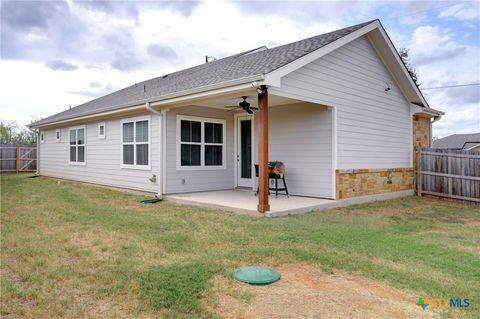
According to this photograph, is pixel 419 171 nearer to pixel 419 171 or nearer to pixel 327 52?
pixel 419 171

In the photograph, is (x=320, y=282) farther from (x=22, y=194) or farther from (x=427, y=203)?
(x=22, y=194)

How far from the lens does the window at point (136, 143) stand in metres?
9.17

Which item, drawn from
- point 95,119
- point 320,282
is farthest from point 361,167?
point 95,119

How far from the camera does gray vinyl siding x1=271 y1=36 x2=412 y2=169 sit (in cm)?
745

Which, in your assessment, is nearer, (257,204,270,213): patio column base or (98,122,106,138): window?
(257,204,270,213): patio column base

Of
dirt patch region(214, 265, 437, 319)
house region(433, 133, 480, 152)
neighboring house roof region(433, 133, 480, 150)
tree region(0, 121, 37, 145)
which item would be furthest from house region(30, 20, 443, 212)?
neighboring house roof region(433, 133, 480, 150)

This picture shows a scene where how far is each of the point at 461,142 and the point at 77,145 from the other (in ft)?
100

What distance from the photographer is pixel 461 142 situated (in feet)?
96.7

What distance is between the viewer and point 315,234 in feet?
16.2

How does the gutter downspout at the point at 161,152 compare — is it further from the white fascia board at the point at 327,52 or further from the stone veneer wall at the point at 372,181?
the stone veneer wall at the point at 372,181

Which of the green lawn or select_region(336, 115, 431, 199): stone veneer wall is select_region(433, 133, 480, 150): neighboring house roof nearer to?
select_region(336, 115, 431, 199): stone veneer wall

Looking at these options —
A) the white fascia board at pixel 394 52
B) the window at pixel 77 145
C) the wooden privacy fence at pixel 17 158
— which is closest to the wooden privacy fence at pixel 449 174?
the white fascia board at pixel 394 52

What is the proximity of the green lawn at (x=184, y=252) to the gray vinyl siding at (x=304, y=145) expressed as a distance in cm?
117

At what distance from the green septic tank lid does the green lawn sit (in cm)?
15
